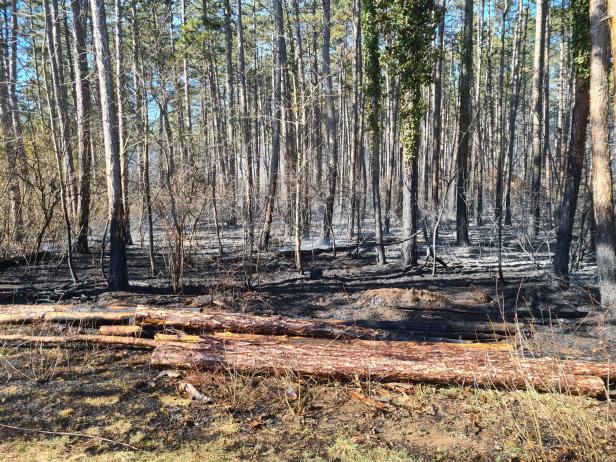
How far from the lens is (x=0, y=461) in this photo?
318 centimetres

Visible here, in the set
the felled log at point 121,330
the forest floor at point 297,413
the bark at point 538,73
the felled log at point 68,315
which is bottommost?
the forest floor at point 297,413

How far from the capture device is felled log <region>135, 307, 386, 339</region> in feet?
18.2

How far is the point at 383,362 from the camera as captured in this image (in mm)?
4562

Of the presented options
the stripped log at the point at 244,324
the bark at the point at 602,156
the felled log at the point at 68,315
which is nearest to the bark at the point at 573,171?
the bark at the point at 602,156

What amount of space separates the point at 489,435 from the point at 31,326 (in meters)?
5.80

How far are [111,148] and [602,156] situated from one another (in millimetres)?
8425

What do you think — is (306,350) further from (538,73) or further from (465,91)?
(538,73)

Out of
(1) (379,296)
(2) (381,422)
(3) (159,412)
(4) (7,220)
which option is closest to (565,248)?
(1) (379,296)

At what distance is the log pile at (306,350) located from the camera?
167 inches

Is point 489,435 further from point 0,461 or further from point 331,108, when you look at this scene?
point 331,108

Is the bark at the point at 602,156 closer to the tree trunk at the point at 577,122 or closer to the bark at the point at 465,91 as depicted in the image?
the tree trunk at the point at 577,122

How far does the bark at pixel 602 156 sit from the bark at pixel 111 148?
826 centimetres

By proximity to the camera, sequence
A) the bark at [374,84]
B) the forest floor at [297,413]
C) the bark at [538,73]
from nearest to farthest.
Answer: the forest floor at [297,413] < the bark at [374,84] < the bark at [538,73]

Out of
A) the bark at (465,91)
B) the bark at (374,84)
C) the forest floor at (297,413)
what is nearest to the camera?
the forest floor at (297,413)
